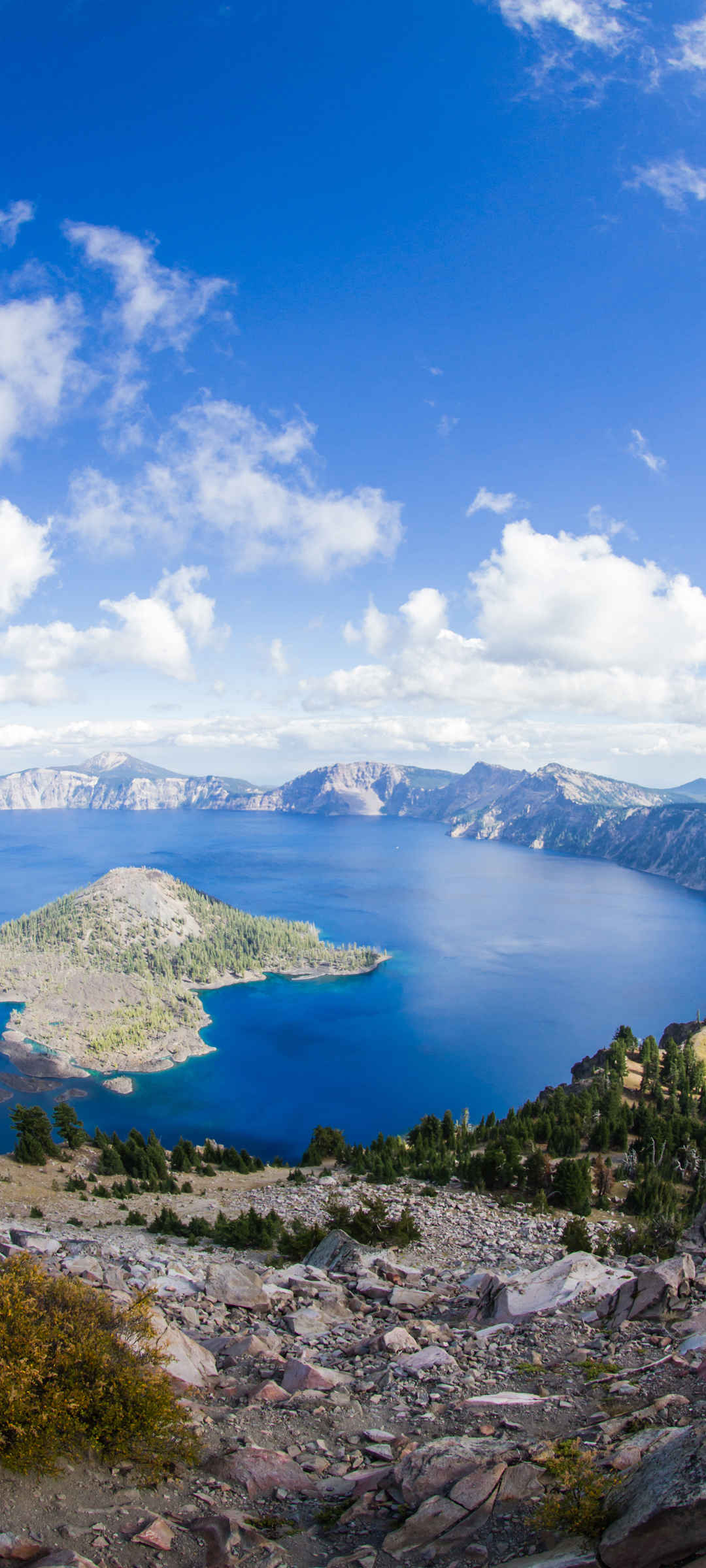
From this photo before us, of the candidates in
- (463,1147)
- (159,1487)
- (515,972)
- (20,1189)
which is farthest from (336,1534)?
(515,972)

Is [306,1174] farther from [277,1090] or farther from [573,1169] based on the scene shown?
[277,1090]

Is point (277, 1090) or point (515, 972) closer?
point (277, 1090)

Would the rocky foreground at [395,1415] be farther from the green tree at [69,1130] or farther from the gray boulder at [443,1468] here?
the green tree at [69,1130]

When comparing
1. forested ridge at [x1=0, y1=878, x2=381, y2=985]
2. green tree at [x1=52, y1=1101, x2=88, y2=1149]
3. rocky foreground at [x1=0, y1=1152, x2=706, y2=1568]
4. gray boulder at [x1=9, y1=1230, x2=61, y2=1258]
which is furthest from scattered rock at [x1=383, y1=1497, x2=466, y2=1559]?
forested ridge at [x1=0, y1=878, x2=381, y2=985]

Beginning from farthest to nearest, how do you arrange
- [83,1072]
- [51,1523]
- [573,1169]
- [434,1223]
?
[83,1072], [573,1169], [434,1223], [51,1523]

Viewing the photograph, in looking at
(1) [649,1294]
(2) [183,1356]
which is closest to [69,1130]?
(2) [183,1356]

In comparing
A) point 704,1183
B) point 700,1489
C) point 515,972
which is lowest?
point 515,972

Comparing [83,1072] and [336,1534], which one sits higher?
[336,1534]
